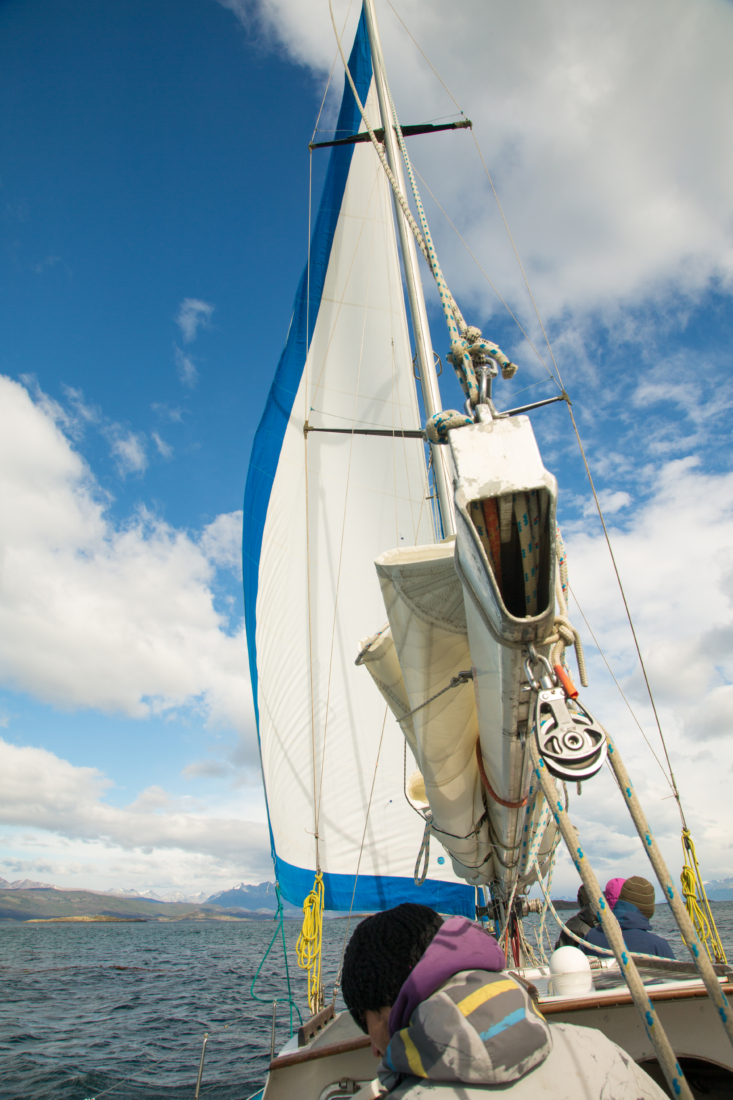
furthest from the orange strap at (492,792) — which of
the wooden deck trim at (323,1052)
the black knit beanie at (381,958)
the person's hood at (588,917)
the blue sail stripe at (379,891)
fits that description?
the blue sail stripe at (379,891)

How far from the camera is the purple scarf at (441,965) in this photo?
853mm

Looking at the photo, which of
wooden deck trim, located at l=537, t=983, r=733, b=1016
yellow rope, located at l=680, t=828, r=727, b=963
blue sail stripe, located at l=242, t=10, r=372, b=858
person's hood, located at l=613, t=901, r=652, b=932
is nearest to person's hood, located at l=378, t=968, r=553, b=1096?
wooden deck trim, located at l=537, t=983, r=733, b=1016

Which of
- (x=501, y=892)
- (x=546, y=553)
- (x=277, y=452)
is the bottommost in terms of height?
(x=501, y=892)

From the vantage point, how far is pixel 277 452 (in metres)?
7.14

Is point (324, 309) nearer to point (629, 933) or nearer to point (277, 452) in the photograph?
point (277, 452)

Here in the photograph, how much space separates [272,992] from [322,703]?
1008 cm

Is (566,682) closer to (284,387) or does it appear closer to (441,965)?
(441,965)

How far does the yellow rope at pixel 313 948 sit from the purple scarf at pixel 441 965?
2803 millimetres

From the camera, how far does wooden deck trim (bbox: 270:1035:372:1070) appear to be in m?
2.20

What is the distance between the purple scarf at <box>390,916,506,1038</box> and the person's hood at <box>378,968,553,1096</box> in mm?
15

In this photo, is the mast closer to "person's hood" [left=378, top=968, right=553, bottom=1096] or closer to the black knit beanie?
the black knit beanie

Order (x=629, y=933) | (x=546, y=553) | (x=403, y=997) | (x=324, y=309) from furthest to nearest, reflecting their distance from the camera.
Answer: (x=324, y=309)
(x=629, y=933)
(x=546, y=553)
(x=403, y=997)

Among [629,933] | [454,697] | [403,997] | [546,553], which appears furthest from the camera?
[629,933]

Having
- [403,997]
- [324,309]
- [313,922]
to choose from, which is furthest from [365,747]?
[324,309]
